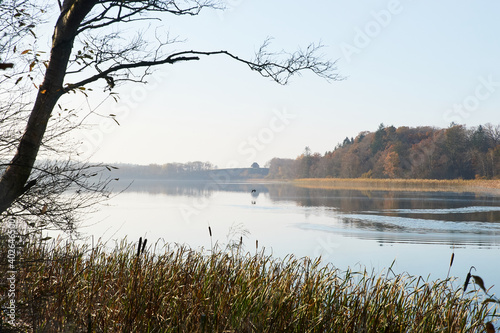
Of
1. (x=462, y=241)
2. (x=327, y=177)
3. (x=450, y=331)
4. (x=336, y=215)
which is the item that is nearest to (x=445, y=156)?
(x=327, y=177)

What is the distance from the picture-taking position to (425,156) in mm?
72750

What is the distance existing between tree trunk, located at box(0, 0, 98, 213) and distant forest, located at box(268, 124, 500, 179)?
2752 inches

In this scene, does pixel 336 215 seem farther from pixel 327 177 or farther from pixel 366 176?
pixel 327 177

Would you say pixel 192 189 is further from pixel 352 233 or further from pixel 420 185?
pixel 352 233

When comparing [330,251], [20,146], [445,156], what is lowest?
[330,251]

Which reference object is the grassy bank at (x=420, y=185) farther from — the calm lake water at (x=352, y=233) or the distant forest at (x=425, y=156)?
the calm lake water at (x=352, y=233)

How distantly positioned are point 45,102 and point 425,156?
74.5 meters

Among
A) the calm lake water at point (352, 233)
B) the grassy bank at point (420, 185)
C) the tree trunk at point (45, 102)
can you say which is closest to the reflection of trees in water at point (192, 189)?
the grassy bank at point (420, 185)

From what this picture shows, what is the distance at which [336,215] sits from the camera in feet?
81.9

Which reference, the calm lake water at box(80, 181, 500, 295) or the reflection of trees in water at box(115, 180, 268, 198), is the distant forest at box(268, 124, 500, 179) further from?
the calm lake water at box(80, 181, 500, 295)

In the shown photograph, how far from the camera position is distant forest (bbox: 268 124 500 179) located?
234 feet

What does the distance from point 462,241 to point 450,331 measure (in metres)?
12.7

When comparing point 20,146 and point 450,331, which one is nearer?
point 20,146

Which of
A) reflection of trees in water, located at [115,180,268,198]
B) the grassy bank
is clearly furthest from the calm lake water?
the grassy bank
